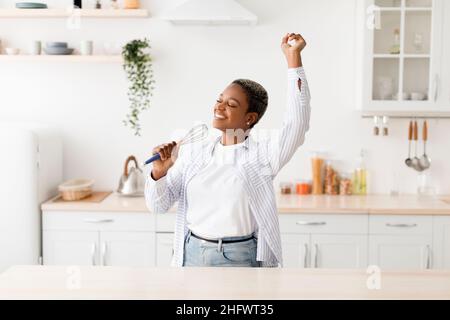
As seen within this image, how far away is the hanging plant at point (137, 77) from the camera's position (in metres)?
3.62

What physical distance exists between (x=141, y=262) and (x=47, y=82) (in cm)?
128

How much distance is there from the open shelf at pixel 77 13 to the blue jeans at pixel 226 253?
1.97 metres

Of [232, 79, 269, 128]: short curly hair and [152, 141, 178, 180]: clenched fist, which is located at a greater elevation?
[232, 79, 269, 128]: short curly hair

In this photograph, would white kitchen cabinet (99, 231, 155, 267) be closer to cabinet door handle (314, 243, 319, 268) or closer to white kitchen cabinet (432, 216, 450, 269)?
cabinet door handle (314, 243, 319, 268)

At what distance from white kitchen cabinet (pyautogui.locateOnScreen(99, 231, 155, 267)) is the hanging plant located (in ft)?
2.37

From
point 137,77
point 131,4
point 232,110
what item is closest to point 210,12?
point 131,4

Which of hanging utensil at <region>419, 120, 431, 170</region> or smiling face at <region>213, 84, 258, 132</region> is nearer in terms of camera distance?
smiling face at <region>213, 84, 258, 132</region>

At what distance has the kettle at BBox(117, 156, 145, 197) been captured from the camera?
3.61m

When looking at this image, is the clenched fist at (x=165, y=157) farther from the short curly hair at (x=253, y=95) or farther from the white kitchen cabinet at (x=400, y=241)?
the white kitchen cabinet at (x=400, y=241)

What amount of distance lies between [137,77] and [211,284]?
7.55ft

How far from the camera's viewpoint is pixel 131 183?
361 cm

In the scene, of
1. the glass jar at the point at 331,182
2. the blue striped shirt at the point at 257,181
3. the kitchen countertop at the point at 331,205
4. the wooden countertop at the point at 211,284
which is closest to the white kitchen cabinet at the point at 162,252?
the kitchen countertop at the point at 331,205

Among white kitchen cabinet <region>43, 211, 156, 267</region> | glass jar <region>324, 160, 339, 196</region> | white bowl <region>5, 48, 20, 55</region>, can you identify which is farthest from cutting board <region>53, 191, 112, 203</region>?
glass jar <region>324, 160, 339, 196</region>

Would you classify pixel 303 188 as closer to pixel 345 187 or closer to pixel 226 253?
pixel 345 187
